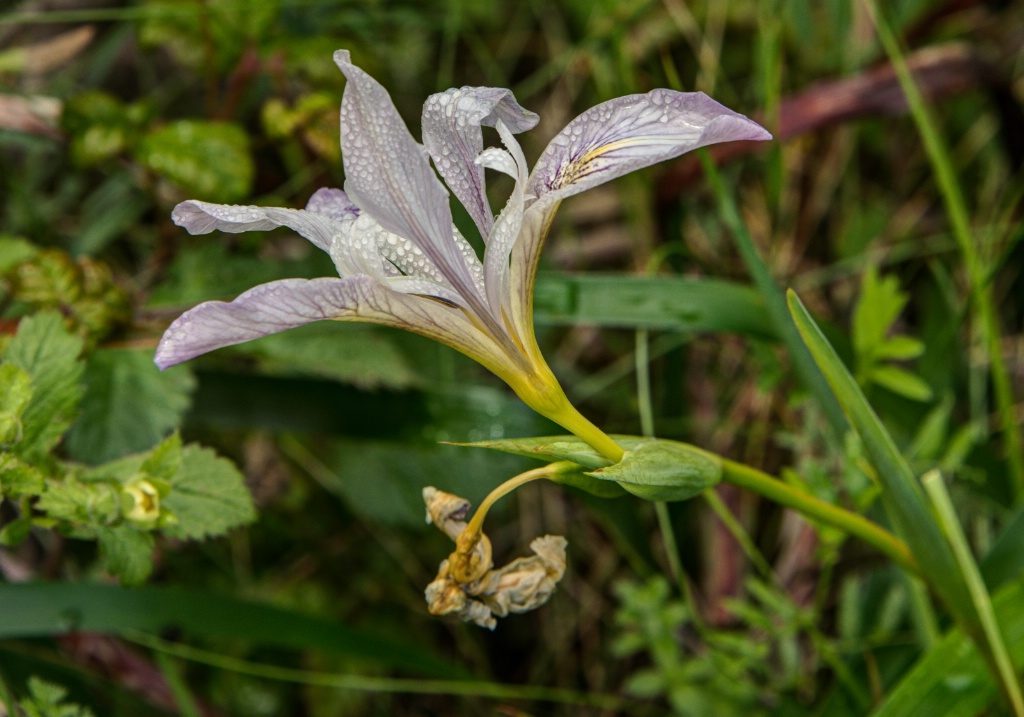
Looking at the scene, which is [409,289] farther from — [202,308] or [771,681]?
[771,681]

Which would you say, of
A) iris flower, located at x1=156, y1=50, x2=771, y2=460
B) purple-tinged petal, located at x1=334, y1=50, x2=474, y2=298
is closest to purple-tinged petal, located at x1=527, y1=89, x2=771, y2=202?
iris flower, located at x1=156, y1=50, x2=771, y2=460

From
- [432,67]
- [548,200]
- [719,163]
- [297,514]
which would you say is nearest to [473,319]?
[548,200]

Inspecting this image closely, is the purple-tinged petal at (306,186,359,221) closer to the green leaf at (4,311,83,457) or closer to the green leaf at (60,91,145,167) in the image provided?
the green leaf at (4,311,83,457)

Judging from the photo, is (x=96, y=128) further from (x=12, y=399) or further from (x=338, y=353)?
(x=12, y=399)

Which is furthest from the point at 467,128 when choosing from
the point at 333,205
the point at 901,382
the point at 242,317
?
the point at 901,382

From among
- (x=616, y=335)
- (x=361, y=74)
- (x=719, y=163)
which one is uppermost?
(x=361, y=74)

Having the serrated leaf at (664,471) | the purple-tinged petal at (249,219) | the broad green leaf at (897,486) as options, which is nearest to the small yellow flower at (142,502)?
the purple-tinged petal at (249,219)

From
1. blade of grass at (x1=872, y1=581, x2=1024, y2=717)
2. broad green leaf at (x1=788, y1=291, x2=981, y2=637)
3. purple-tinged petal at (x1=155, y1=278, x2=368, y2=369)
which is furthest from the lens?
blade of grass at (x1=872, y1=581, x2=1024, y2=717)
